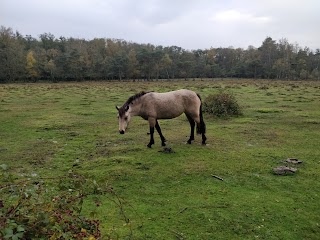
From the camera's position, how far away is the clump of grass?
17391 millimetres

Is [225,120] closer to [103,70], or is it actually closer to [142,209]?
[142,209]

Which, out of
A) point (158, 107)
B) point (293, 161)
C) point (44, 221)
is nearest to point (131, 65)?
point (158, 107)

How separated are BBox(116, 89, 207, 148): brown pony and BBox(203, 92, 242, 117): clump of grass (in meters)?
5.85

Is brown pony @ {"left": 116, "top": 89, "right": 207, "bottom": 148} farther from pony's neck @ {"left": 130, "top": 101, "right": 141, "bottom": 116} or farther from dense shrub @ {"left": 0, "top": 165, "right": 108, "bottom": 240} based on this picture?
dense shrub @ {"left": 0, "top": 165, "right": 108, "bottom": 240}

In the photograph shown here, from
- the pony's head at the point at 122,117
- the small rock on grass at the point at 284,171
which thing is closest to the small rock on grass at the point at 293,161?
the small rock on grass at the point at 284,171

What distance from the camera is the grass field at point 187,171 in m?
6.09

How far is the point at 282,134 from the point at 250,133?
1.33 m

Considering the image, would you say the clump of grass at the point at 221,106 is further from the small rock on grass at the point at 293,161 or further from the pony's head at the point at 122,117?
the pony's head at the point at 122,117

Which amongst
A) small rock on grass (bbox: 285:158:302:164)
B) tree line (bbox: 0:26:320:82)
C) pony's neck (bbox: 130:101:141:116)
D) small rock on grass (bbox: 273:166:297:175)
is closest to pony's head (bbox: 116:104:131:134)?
pony's neck (bbox: 130:101:141:116)

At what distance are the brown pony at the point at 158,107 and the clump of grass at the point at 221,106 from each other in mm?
5851

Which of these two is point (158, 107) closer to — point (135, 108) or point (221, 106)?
point (135, 108)

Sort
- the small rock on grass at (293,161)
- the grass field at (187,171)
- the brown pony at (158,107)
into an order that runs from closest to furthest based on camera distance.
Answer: the grass field at (187,171) < the small rock on grass at (293,161) < the brown pony at (158,107)

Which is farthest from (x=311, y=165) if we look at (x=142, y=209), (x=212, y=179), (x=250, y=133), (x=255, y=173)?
(x=142, y=209)

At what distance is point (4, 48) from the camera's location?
65.4 metres
